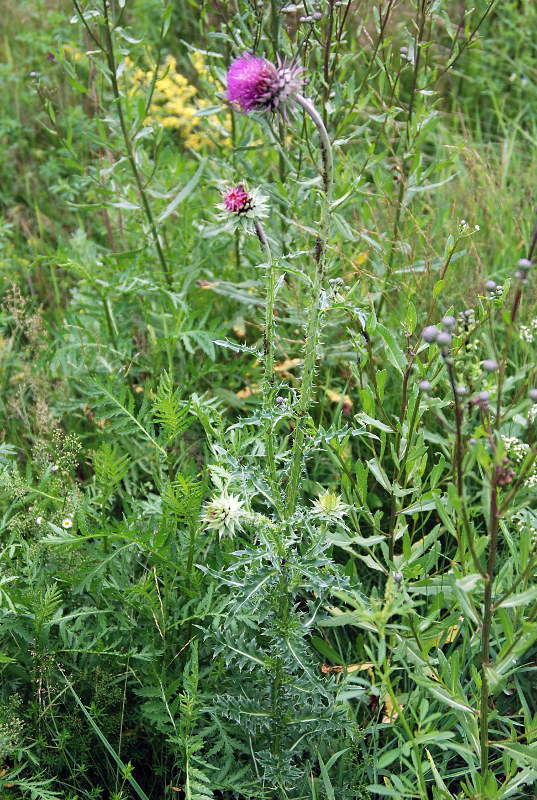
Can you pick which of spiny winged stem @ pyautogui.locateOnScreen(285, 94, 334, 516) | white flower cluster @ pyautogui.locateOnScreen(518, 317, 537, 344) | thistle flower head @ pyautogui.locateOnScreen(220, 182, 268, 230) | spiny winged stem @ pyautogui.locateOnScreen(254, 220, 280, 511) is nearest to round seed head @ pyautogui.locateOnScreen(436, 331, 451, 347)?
spiny winged stem @ pyautogui.locateOnScreen(285, 94, 334, 516)

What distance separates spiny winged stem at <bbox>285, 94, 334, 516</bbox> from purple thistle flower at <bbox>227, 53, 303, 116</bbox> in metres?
0.03

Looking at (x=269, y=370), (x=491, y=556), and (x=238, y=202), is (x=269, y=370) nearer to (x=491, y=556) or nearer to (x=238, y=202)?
(x=238, y=202)

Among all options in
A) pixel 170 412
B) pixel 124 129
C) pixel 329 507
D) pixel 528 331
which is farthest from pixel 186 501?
pixel 124 129

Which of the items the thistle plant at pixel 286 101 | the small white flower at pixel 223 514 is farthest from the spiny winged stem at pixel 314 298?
the small white flower at pixel 223 514

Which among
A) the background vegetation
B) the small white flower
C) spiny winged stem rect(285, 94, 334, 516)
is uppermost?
spiny winged stem rect(285, 94, 334, 516)

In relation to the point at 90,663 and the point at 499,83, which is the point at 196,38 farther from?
the point at 90,663

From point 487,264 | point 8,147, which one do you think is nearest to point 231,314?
point 487,264

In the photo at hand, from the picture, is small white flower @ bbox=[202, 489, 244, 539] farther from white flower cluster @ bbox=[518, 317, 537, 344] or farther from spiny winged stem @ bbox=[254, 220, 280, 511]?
white flower cluster @ bbox=[518, 317, 537, 344]

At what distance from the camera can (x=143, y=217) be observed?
2.97 metres

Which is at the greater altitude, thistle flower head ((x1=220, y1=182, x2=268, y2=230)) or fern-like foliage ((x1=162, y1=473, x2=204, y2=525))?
thistle flower head ((x1=220, y1=182, x2=268, y2=230))

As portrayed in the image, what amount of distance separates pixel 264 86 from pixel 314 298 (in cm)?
43

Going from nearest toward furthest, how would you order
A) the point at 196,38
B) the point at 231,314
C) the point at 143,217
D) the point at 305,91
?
the point at 305,91 < the point at 143,217 < the point at 231,314 < the point at 196,38

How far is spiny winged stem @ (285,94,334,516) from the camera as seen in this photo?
4.59 feet

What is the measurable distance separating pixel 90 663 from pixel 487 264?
8.40ft
